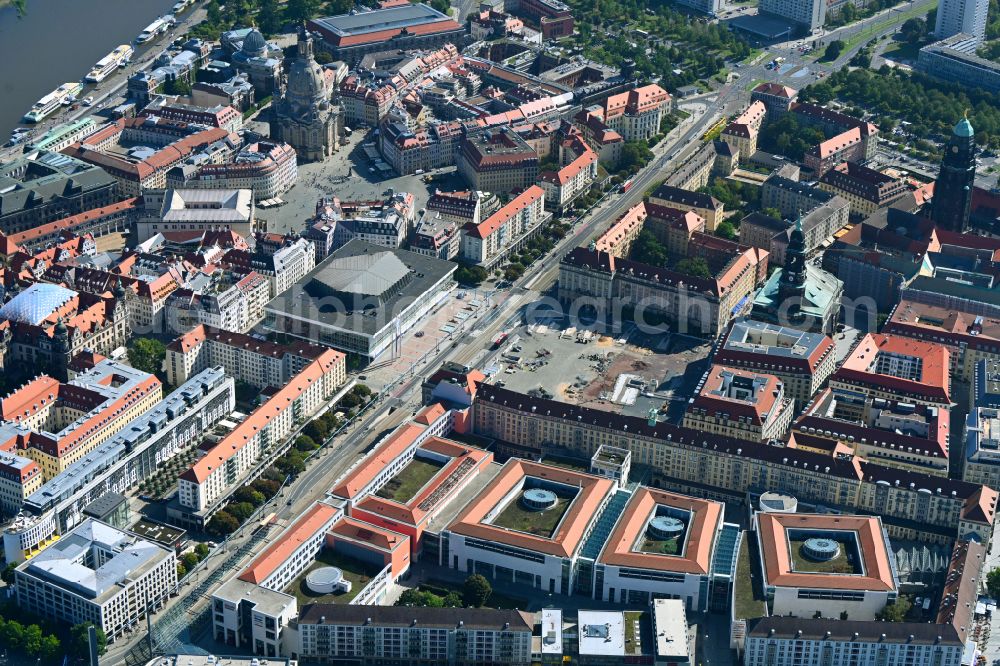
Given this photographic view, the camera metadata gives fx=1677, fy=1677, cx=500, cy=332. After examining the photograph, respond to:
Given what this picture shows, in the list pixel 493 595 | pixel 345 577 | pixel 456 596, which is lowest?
pixel 493 595

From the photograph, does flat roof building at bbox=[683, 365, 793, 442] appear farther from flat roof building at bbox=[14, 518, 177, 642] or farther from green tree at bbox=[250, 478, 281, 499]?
flat roof building at bbox=[14, 518, 177, 642]

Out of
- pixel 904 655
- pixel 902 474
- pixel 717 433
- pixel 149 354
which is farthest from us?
pixel 149 354

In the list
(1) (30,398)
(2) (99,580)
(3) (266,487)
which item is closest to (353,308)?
(3) (266,487)

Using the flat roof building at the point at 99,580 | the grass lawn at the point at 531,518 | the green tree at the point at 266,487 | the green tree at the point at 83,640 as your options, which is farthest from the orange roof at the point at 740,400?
the green tree at the point at 83,640

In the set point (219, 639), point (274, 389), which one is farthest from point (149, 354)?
point (219, 639)

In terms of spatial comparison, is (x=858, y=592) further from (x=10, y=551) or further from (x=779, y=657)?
(x=10, y=551)

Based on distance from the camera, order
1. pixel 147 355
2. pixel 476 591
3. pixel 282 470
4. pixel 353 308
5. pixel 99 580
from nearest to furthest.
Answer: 1. pixel 99 580
2. pixel 476 591
3. pixel 282 470
4. pixel 147 355
5. pixel 353 308

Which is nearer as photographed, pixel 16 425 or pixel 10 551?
pixel 10 551

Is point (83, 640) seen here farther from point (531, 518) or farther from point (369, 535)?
point (531, 518)
